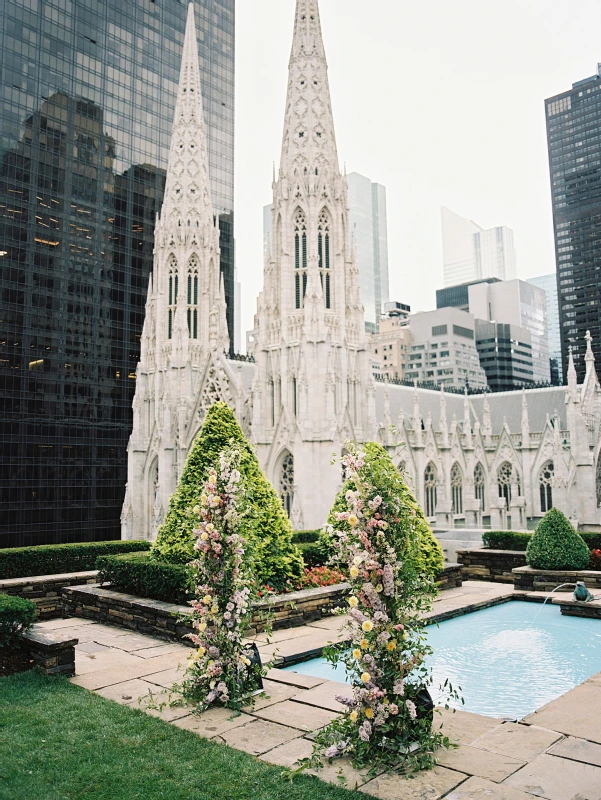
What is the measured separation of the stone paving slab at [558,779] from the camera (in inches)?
229

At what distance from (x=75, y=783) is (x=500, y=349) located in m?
128

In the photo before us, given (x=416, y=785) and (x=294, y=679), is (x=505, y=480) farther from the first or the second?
(x=416, y=785)

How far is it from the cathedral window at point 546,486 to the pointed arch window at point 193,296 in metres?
25.5

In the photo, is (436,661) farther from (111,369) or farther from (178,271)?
(111,369)

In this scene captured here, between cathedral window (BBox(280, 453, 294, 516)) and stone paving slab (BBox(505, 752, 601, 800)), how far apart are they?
28972 mm

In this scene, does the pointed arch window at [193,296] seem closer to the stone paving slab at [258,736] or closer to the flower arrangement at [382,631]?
the stone paving slab at [258,736]

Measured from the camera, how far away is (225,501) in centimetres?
895

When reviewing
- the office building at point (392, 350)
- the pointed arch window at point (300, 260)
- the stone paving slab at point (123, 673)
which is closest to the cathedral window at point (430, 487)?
the pointed arch window at point (300, 260)

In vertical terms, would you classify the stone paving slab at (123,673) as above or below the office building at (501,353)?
below

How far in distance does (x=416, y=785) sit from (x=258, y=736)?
1.94 metres

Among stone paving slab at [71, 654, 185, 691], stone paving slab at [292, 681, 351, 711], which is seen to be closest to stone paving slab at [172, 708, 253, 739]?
stone paving slab at [292, 681, 351, 711]

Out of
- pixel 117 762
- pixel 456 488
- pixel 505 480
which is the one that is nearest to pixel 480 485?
pixel 505 480

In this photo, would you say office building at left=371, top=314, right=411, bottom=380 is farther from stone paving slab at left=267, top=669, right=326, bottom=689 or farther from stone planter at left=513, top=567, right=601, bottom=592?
stone paving slab at left=267, top=669, right=326, bottom=689

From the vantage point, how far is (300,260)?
122 feet
